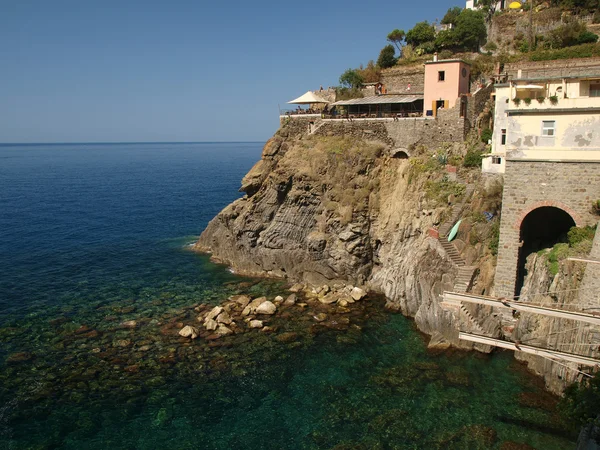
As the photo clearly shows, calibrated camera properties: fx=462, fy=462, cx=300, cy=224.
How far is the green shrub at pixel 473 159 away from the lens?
1508 inches

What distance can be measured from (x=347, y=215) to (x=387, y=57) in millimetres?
26423

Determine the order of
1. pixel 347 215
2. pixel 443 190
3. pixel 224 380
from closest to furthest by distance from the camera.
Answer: pixel 224 380 < pixel 443 190 < pixel 347 215

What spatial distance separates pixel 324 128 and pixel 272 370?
94.6 feet

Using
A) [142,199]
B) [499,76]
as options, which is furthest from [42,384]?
[142,199]

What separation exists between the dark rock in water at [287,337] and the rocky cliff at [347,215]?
363 inches

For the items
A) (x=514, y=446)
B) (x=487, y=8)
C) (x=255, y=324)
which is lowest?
(x=514, y=446)

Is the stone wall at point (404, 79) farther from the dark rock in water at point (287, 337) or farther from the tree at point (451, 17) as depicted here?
the dark rock in water at point (287, 337)

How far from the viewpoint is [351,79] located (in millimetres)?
57156

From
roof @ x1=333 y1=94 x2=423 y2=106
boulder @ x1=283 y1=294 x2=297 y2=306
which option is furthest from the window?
boulder @ x1=283 y1=294 x2=297 y2=306

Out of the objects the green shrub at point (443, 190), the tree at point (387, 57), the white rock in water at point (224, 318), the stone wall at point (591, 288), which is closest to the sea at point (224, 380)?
the white rock in water at point (224, 318)

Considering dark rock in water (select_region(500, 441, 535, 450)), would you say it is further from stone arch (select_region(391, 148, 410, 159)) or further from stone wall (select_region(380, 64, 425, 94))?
stone wall (select_region(380, 64, 425, 94))

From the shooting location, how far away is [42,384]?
26.8m

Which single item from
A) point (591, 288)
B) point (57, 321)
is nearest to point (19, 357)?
point (57, 321)

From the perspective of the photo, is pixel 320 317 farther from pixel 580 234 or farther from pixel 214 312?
pixel 580 234
